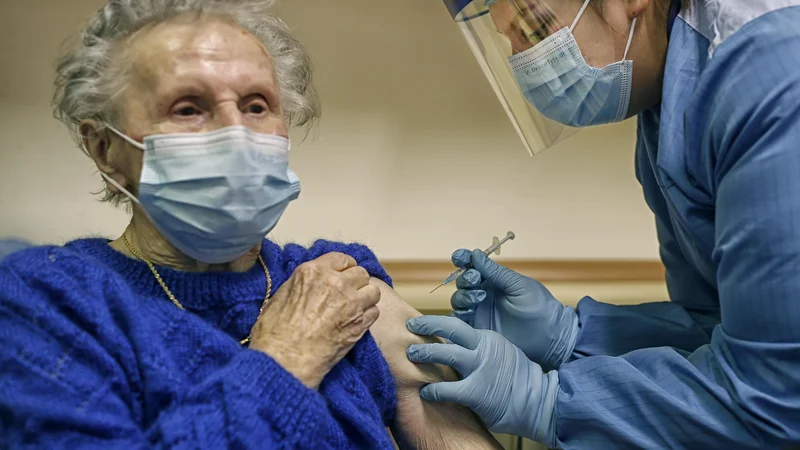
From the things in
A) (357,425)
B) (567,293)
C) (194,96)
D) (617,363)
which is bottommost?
(567,293)

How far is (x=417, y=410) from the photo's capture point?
119 centimetres

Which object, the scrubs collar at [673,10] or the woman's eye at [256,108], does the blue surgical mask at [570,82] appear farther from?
the woman's eye at [256,108]

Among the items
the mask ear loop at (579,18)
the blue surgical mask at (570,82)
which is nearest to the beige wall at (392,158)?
the blue surgical mask at (570,82)

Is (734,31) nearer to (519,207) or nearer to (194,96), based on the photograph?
(194,96)

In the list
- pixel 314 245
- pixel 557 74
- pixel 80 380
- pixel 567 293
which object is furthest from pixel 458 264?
pixel 80 380

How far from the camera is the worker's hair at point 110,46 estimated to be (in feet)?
3.30

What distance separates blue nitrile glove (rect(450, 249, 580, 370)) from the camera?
1.44 metres

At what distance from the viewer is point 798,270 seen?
37.5 inches

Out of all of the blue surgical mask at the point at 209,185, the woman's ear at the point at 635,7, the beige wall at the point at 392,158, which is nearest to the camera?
the blue surgical mask at the point at 209,185

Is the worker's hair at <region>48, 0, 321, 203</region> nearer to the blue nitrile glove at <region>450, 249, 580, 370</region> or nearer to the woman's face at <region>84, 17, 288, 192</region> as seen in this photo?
the woman's face at <region>84, 17, 288, 192</region>

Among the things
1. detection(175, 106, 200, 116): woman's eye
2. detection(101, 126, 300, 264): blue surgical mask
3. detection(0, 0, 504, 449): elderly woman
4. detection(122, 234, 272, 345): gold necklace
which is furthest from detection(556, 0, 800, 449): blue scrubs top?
detection(175, 106, 200, 116): woman's eye

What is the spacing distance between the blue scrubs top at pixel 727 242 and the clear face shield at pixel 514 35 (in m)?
0.21

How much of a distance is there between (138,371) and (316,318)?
26 centimetres

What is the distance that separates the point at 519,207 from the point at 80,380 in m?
1.48
